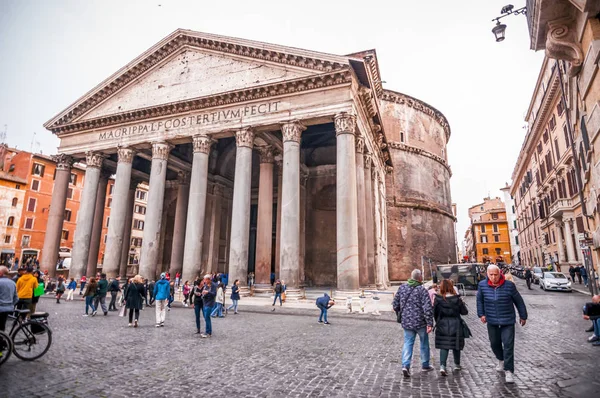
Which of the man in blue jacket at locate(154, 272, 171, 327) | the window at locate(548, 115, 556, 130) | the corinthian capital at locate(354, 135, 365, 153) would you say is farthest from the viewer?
the window at locate(548, 115, 556, 130)

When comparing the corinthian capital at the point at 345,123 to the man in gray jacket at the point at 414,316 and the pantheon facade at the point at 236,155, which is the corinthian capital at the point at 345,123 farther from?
the man in gray jacket at the point at 414,316

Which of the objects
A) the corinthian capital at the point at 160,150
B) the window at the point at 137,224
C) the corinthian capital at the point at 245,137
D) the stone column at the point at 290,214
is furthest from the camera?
the window at the point at 137,224

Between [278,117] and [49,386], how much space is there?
42.1 ft

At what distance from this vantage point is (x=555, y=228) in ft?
87.9

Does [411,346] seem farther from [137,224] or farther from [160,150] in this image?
[137,224]

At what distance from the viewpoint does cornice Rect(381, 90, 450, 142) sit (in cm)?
2977

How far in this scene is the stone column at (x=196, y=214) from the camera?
15.2m

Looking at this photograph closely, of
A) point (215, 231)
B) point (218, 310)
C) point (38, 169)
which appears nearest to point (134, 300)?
point (218, 310)

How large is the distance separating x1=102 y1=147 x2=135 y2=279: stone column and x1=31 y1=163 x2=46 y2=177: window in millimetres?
21428

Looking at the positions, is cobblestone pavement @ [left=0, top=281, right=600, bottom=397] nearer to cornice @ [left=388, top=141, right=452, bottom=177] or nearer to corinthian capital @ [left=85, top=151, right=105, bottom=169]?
corinthian capital @ [left=85, top=151, right=105, bottom=169]

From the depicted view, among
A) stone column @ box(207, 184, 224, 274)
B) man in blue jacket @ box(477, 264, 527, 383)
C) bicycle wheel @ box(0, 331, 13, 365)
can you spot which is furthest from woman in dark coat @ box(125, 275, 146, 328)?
stone column @ box(207, 184, 224, 274)

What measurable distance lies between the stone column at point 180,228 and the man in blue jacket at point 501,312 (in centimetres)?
1812

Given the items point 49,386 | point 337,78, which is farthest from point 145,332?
point 337,78

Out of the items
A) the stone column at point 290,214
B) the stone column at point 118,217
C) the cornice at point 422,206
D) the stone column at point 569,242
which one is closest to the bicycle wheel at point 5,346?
the stone column at point 290,214
